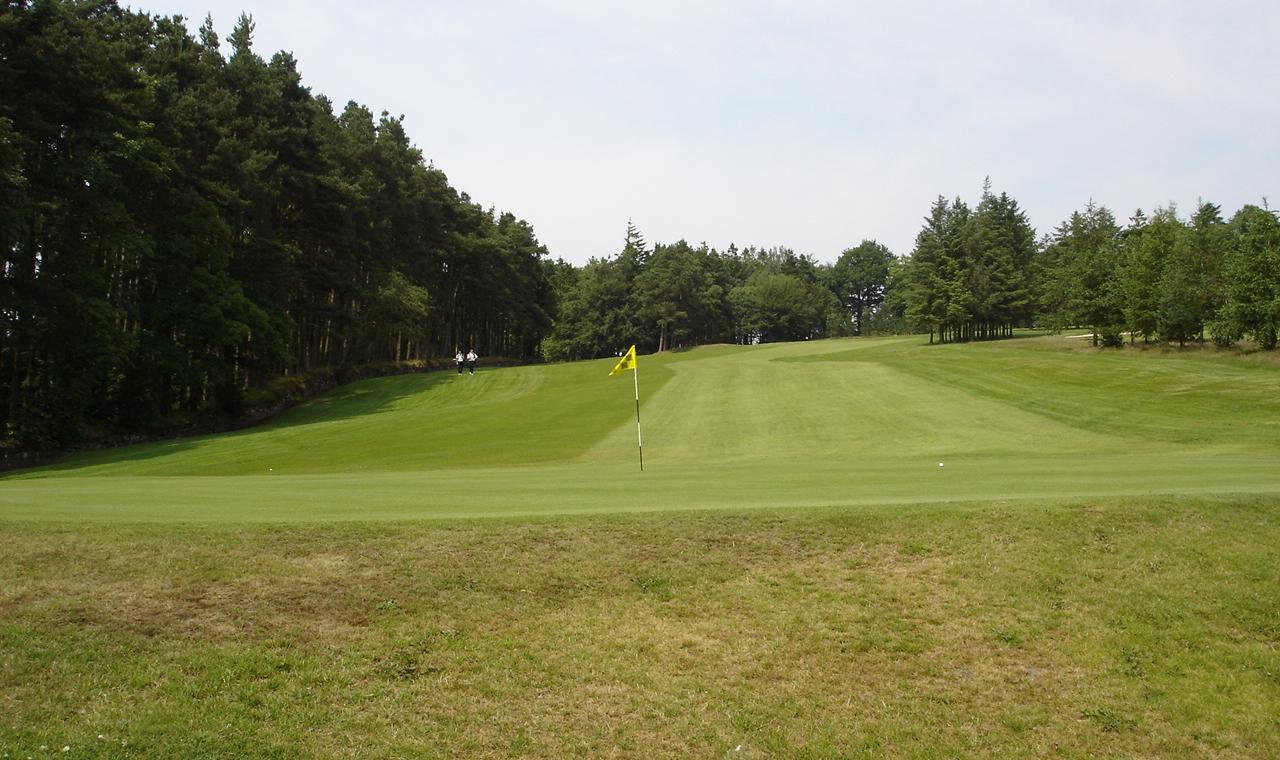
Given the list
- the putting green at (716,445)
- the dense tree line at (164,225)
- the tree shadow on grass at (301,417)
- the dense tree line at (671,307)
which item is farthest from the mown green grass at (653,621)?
the dense tree line at (671,307)

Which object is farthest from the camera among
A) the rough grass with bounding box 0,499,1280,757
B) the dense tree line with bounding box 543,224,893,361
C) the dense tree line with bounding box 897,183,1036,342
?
the dense tree line with bounding box 543,224,893,361

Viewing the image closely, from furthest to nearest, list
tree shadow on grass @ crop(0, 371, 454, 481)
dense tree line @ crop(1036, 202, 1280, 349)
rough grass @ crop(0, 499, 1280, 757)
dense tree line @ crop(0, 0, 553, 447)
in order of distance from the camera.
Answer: dense tree line @ crop(1036, 202, 1280, 349) → dense tree line @ crop(0, 0, 553, 447) → tree shadow on grass @ crop(0, 371, 454, 481) → rough grass @ crop(0, 499, 1280, 757)

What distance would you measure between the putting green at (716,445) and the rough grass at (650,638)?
87.9 inches

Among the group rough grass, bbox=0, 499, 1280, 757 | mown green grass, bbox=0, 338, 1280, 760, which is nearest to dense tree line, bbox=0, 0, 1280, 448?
mown green grass, bbox=0, 338, 1280, 760

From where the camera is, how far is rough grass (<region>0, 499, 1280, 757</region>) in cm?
721

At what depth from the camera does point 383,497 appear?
15508mm

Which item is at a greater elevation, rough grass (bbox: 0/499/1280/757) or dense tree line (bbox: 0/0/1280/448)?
dense tree line (bbox: 0/0/1280/448)

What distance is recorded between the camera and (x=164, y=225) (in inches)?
1732

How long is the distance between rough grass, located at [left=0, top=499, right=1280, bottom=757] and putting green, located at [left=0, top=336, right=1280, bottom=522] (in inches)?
87.9

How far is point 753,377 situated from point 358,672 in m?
46.0

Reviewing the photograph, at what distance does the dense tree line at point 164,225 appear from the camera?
36000 millimetres

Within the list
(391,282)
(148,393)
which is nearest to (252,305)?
(148,393)

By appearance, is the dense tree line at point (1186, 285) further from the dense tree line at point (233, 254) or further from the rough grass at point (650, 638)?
the rough grass at point (650, 638)

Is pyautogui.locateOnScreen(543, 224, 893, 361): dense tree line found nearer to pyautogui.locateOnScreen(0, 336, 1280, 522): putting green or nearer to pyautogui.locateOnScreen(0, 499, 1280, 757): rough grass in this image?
pyautogui.locateOnScreen(0, 336, 1280, 522): putting green
